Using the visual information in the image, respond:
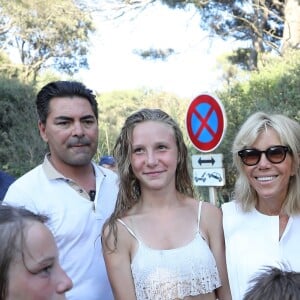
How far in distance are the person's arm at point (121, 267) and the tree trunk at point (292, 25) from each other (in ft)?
33.5

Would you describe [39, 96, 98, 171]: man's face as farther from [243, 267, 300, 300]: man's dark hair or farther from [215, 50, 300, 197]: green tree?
[215, 50, 300, 197]: green tree

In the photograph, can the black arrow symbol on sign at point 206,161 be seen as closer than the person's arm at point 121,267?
No

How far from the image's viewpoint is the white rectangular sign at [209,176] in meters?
5.09

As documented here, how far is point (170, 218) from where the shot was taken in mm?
2541

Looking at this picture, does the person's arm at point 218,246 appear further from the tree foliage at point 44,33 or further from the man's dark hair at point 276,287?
the tree foliage at point 44,33

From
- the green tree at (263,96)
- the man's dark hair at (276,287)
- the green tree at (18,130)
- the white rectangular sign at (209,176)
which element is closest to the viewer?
the man's dark hair at (276,287)

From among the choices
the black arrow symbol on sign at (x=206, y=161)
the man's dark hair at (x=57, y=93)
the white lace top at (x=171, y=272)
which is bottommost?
the white lace top at (x=171, y=272)

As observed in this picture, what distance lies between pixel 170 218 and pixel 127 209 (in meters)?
0.24

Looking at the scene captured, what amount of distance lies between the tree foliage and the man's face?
17.0 meters

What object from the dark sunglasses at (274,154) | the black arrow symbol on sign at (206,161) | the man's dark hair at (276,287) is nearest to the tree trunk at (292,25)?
the black arrow symbol on sign at (206,161)

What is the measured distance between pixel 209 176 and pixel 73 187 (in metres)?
2.59

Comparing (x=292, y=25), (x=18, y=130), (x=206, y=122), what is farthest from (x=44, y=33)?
(x=206, y=122)

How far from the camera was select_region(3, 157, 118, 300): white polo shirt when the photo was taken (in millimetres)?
2648

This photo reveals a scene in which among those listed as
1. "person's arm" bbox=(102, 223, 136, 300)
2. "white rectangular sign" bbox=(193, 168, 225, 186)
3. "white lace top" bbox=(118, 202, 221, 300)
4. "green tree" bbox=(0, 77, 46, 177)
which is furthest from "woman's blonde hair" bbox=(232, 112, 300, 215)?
"green tree" bbox=(0, 77, 46, 177)
